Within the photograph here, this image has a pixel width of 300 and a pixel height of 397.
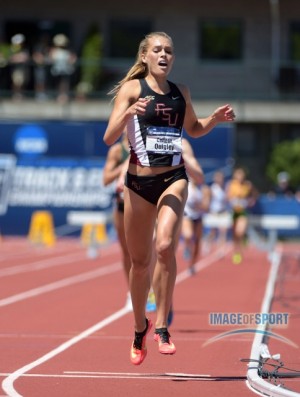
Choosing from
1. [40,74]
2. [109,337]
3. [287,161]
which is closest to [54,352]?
[109,337]

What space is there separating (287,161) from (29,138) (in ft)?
30.2

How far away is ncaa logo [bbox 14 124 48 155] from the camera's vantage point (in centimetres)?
3055

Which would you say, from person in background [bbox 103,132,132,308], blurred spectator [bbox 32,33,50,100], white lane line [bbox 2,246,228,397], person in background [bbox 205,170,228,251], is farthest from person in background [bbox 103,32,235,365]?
blurred spectator [bbox 32,33,50,100]

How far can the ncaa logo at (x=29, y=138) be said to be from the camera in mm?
30547

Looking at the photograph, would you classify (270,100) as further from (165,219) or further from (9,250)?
(165,219)

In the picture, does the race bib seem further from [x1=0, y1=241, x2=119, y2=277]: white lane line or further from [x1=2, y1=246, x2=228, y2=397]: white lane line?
[x1=0, y1=241, x2=119, y2=277]: white lane line

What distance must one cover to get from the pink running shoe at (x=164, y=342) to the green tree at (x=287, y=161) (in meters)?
Result: 27.5

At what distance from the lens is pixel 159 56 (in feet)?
26.6

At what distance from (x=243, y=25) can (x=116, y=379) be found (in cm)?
3283

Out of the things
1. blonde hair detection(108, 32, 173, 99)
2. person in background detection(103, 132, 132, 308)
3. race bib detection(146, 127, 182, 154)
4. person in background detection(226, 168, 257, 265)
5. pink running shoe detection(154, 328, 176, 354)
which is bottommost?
person in background detection(226, 168, 257, 265)

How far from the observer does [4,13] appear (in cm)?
3928

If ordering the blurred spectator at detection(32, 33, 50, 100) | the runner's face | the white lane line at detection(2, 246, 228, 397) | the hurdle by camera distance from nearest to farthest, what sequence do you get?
the white lane line at detection(2, 246, 228, 397), the runner's face, the hurdle, the blurred spectator at detection(32, 33, 50, 100)

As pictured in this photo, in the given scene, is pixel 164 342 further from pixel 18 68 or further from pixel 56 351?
pixel 18 68

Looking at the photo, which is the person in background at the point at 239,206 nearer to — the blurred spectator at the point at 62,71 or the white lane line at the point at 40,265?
the white lane line at the point at 40,265
